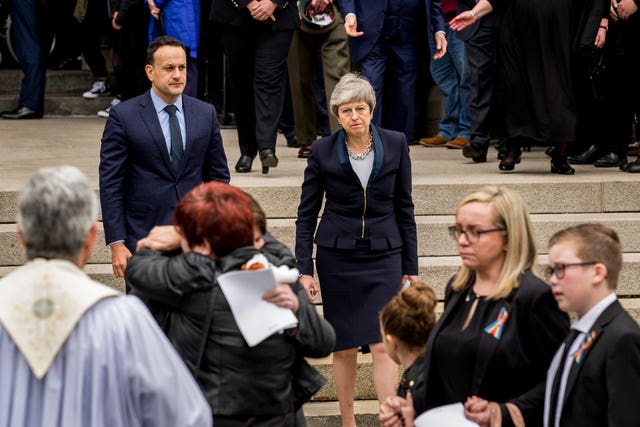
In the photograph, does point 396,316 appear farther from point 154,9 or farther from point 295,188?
point 154,9

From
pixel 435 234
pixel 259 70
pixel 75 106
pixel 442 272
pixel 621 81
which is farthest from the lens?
pixel 75 106

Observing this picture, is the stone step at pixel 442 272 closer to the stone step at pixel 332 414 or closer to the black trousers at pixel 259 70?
the stone step at pixel 332 414

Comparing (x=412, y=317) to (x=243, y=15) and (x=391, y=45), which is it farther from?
(x=391, y=45)

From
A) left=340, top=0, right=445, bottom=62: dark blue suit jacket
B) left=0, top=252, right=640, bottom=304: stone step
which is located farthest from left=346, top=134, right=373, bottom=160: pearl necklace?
left=340, top=0, right=445, bottom=62: dark blue suit jacket

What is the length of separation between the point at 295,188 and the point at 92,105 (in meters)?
6.20

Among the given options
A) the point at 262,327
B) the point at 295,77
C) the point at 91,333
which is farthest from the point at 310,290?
the point at 295,77

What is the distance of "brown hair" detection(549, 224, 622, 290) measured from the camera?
396 centimetres

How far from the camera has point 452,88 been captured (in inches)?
427

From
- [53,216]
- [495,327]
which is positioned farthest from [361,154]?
[53,216]

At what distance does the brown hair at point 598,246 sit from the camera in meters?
3.96

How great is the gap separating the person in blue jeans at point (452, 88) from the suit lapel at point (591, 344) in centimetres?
627

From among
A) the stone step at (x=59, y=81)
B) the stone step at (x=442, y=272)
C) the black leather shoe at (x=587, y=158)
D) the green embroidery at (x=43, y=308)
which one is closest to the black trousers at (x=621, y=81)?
the black leather shoe at (x=587, y=158)

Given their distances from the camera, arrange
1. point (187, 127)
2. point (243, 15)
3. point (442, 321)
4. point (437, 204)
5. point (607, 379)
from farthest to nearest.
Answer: point (243, 15)
point (437, 204)
point (187, 127)
point (442, 321)
point (607, 379)

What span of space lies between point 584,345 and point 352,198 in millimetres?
2496
